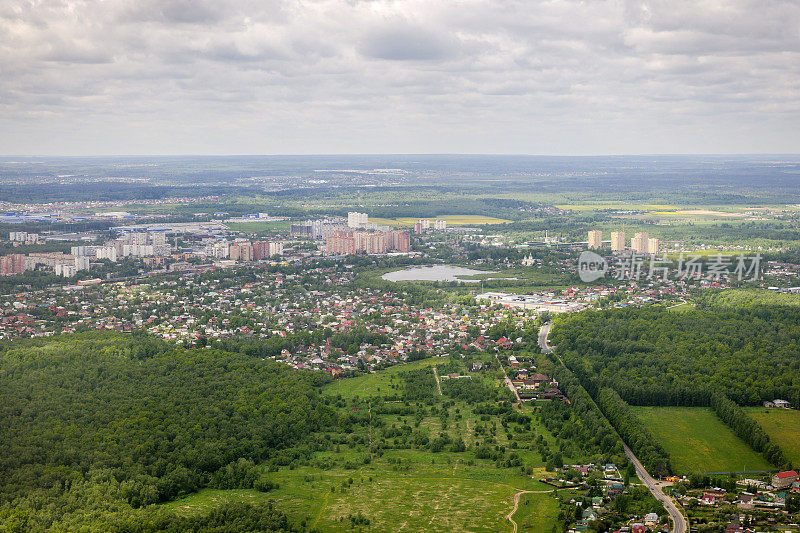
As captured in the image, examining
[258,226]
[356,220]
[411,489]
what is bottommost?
[411,489]

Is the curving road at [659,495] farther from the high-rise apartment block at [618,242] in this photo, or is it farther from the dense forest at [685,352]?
the high-rise apartment block at [618,242]

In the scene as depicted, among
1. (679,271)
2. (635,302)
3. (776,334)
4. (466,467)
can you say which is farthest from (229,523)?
(679,271)

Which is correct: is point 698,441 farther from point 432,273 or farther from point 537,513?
point 432,273

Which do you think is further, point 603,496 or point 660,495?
point 660,495

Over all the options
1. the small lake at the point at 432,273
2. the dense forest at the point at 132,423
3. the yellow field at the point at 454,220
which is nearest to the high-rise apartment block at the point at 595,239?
the small lake at the point at 432,273

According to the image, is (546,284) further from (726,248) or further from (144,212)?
(144,212)

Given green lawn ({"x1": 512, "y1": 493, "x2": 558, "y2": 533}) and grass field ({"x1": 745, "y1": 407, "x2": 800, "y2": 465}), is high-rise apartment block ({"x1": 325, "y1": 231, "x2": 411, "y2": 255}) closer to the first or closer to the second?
grass field ({"x1": 745, "y1": 407, "x2": 800, "y2": 465})

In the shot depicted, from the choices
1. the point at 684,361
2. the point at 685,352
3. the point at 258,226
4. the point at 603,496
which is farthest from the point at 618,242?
the point at 603,496
